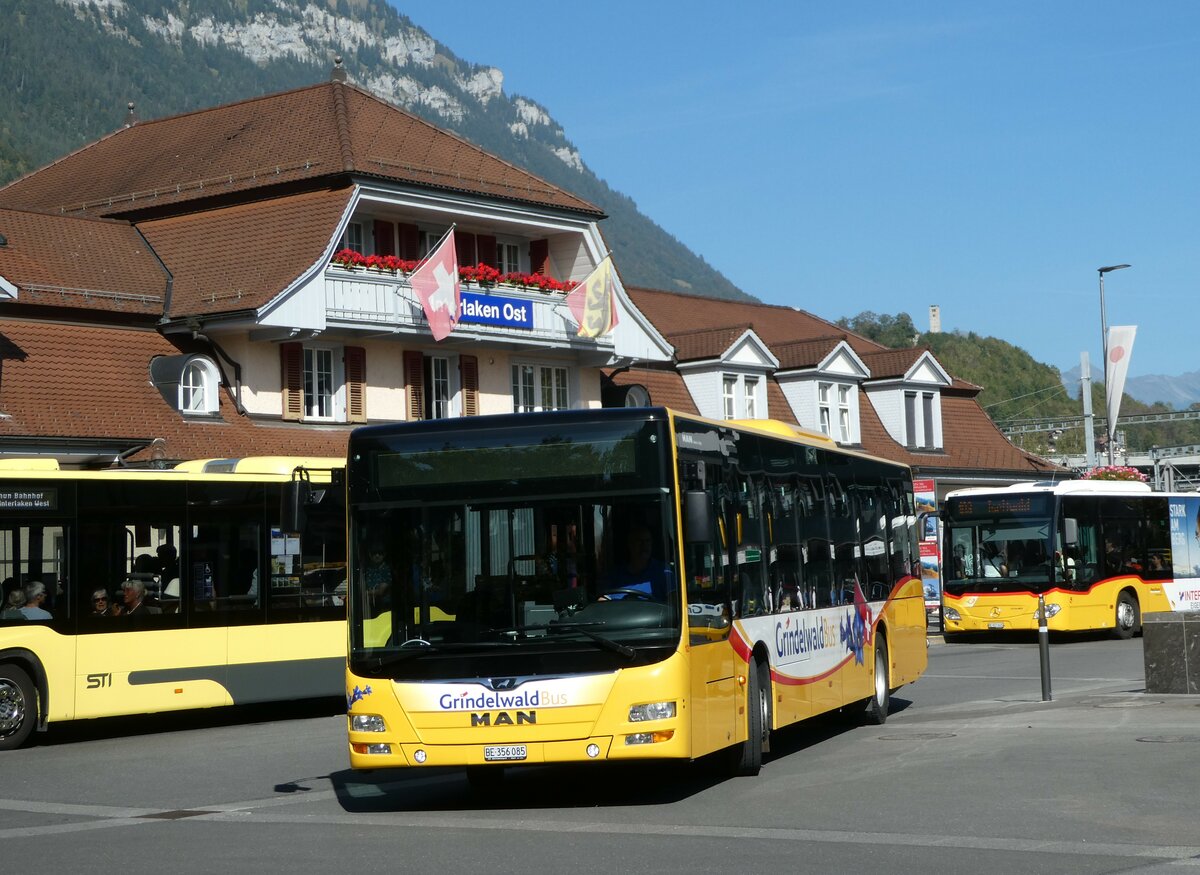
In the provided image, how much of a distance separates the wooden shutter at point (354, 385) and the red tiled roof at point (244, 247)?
2477 millimetres

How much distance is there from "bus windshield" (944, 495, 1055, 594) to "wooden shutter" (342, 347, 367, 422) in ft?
39.2

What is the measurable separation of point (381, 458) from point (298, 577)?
9.02 meters

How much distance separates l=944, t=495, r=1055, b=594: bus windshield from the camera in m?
34.2

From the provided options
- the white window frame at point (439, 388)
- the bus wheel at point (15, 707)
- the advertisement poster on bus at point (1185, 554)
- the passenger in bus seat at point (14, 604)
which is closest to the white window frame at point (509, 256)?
the white window frame at point (439, 388)

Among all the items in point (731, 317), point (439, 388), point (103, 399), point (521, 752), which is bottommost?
point (521, 752)

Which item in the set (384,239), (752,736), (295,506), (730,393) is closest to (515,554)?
(295,506)

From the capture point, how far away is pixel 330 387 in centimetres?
3769

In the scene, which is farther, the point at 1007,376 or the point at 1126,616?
the point at 1007,376

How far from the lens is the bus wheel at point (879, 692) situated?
730 inches

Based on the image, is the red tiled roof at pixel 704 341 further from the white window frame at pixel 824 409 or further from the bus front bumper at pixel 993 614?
the bus front bumper at pixel 993 614

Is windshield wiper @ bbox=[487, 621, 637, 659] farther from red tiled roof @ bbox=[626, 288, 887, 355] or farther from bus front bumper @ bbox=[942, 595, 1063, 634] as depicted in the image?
red tiled roof @ bbox=[626, 288, 887, 355]

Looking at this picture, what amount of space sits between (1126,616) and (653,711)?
25.5 m

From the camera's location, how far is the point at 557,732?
12.3 meters

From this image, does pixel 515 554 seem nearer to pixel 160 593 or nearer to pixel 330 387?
pixel 160 593
